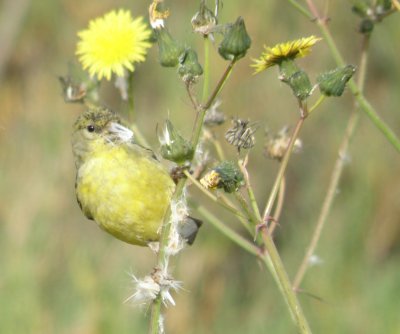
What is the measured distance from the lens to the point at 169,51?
2758 millimetres

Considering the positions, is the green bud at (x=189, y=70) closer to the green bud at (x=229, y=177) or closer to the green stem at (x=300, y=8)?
the green bud at (x=229, y=177)

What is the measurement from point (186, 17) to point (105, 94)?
0.94 metres

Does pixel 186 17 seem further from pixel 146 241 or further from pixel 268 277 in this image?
pixel 146 241

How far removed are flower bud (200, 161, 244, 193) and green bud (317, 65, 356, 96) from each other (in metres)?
0.34

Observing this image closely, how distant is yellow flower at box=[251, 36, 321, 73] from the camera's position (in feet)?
Result: 8.66

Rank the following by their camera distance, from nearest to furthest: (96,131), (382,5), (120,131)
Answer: (382,5) < (120,131) < (96,131)

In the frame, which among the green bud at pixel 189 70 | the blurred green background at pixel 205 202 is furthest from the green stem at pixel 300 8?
the blurred green background at pixel 205 202

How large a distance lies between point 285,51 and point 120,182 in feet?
3.44

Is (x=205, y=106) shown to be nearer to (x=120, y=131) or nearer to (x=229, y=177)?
(x=229, y=177)

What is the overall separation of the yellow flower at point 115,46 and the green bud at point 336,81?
2.67 ft

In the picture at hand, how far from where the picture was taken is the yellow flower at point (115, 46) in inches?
131

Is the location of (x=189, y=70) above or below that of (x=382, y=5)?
below

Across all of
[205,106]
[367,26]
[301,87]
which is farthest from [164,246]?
[367,26]

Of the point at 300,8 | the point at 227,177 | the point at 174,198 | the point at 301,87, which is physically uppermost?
the point at 300,8
